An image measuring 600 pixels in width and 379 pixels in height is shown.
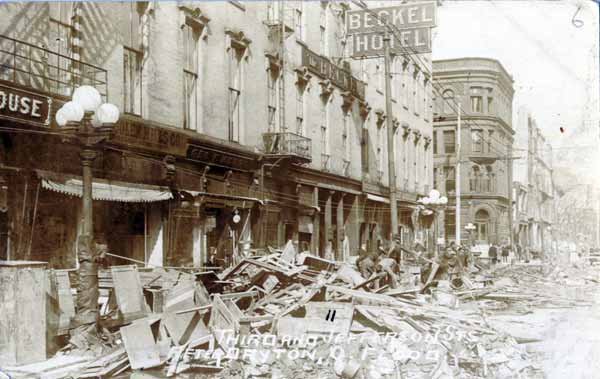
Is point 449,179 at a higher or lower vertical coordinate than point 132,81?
lower

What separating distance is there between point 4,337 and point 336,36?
54.2ft

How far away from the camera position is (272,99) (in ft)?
60.2

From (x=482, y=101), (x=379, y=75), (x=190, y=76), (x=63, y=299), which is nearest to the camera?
(x=63, y=299)

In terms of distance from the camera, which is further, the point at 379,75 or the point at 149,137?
the point at 379,75

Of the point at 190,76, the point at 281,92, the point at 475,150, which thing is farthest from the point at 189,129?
the point at 475,150

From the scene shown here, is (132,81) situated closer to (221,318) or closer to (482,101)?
(221,318)

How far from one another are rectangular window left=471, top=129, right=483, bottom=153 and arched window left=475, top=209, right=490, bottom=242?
511 cm

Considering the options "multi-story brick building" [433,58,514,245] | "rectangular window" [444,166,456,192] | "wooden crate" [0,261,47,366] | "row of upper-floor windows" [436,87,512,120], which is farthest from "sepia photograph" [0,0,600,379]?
"rectangular window" [444,166,456,192]

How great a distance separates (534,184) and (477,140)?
6271 mm

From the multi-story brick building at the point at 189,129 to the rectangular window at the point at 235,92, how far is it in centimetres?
5

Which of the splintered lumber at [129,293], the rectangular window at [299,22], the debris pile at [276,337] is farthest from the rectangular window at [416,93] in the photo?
the splintered lumber at [129,293]

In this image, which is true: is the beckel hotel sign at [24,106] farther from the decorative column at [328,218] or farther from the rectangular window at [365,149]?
the rectangular window at [365,149]

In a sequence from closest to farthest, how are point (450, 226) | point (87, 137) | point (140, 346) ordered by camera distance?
point (140, 346) → point (87, 137) → point (450, 226)

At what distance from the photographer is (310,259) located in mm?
14297
